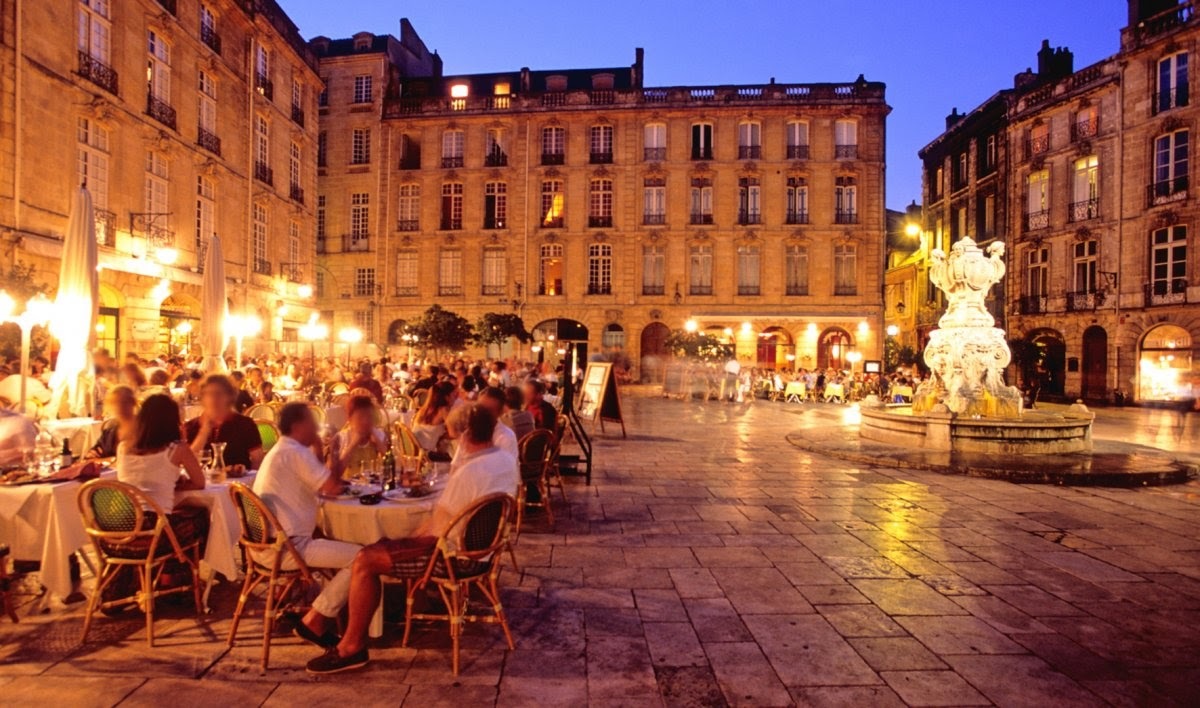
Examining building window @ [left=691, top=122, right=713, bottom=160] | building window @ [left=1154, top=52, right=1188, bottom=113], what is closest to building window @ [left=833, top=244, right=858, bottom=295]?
building window @ [left=691, top=122, right=713, bottom=160]

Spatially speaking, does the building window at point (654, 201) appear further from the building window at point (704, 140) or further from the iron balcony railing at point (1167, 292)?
the iron balcony railing at point (1167, 292)

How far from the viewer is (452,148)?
3306 centimetres

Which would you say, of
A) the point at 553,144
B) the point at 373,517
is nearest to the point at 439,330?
the point at 553,144

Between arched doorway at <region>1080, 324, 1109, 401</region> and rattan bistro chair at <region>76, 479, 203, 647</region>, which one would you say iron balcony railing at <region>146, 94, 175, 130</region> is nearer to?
rattan bistro chair at <region>76, 479, 203, 647</region>

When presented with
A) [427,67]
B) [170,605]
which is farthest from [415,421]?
[427,67]

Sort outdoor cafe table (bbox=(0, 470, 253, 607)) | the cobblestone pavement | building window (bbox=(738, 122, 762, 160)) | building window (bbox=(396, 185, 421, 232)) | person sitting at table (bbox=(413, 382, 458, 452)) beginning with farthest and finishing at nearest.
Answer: building window (bbox=(396, 185, 421, 232)), building window (bbox=(738, 122, 762, 160)), person sitting at table (bbox=(413, 382, 458, 452)), outdoor cafe table (bbox=(0, 470, 253, 607)), the cobblestone pavement

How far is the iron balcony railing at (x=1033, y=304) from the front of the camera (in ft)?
89.9

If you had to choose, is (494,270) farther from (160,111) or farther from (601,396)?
(601,396)

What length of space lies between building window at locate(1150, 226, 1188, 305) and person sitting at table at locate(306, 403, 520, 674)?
86.6ft

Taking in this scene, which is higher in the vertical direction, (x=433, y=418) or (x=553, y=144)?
(x=553, y=144)

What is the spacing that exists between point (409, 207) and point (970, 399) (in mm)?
27275

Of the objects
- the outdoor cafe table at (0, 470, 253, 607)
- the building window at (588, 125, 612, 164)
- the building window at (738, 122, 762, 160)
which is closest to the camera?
the outdoor cafe table at (0, 470, 253, 607)

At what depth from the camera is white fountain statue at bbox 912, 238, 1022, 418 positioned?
1142 centimetres

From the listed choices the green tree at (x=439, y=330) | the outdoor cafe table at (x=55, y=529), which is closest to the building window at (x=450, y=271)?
the green tree at (x=439, y=330)
